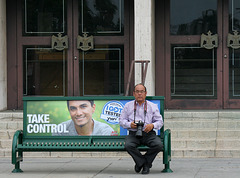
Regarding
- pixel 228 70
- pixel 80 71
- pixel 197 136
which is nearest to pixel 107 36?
pixel 80 71

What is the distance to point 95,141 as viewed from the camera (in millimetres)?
9438

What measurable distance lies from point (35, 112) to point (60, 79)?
224 inches

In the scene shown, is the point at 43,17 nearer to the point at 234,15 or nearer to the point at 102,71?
the point at 102,71

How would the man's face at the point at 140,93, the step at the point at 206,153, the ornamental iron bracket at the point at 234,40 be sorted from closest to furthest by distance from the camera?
the man's face at the point at 140,93 < the step at the point at 206,153 < the ornamental iron bracket at the point at 234,40

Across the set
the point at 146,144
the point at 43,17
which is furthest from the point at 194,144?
the point at 43,17

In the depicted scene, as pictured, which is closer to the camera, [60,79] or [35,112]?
Answer: [35,112]

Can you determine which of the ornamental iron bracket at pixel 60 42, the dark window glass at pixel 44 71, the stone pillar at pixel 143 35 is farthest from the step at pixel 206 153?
the ornamental iron bracket at pixel 60 42

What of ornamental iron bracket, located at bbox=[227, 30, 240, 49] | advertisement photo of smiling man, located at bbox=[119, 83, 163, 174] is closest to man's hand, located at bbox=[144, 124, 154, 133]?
advertisement photo of smiling man, located at bbox=[119, 83, 163, 174]

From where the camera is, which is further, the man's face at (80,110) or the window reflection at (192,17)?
the window reflection at (192,17)

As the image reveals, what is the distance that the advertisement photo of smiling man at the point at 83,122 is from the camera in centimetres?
951

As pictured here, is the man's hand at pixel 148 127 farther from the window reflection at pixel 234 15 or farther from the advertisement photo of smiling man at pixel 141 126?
the window reflection at pixel 234 15

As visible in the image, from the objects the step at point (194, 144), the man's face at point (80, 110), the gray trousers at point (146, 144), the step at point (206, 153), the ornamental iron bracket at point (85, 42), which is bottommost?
the step at point (206, 153)

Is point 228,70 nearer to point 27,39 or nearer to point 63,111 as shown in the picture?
point 27,39

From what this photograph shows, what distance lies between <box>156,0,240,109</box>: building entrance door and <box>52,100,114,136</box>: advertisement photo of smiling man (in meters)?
5.64
